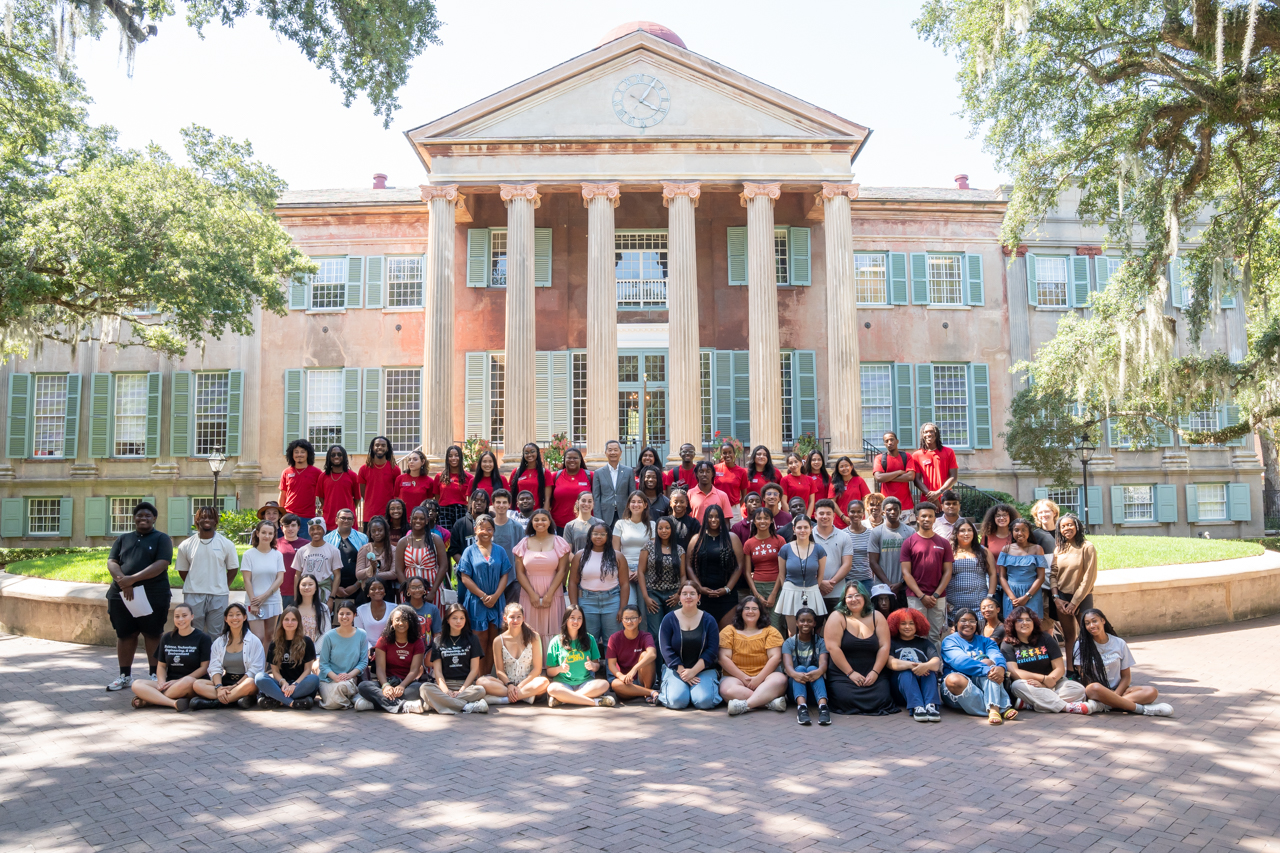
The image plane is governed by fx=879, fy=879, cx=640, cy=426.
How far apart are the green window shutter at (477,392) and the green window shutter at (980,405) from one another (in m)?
13.2

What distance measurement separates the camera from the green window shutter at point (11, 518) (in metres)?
23.3

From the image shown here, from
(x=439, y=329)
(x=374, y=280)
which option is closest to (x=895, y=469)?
(x=439, y=329)

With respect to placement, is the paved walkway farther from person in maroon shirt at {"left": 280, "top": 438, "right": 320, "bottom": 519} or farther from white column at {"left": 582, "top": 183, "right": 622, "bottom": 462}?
white column at {"left": 582, "top": 183, "right": 622, "bottom": 462}

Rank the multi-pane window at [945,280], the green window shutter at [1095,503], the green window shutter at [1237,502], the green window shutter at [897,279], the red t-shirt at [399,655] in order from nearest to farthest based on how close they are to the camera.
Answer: the red t-shirt at [399,655] < the green window shutter at [1095,503] < the green window shutter at [897,279] < the multi-pane window at [945,280] < the green window shutter at [1237,502]

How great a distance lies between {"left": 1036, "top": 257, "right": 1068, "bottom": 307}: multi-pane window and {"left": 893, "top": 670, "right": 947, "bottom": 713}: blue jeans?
2080 cm

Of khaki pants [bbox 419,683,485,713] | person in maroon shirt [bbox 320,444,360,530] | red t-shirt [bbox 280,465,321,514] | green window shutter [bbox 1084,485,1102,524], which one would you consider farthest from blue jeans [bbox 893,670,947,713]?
green window shutter [bbox 1084,485,1102,524]

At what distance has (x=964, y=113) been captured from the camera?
13.3 m

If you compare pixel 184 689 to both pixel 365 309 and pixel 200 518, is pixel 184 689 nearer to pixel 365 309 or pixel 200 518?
pixel 200 518

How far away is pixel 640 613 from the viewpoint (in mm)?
8398

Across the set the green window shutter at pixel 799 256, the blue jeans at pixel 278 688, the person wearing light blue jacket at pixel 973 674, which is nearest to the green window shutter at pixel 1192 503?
the green window shutter at pixel 799 256

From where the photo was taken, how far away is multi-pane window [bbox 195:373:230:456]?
23609 millimetres

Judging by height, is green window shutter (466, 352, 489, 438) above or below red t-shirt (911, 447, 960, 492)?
above

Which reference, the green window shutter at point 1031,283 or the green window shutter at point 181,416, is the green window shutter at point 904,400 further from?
the green window shutter at point 181,416

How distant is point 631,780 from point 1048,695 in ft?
12.6
